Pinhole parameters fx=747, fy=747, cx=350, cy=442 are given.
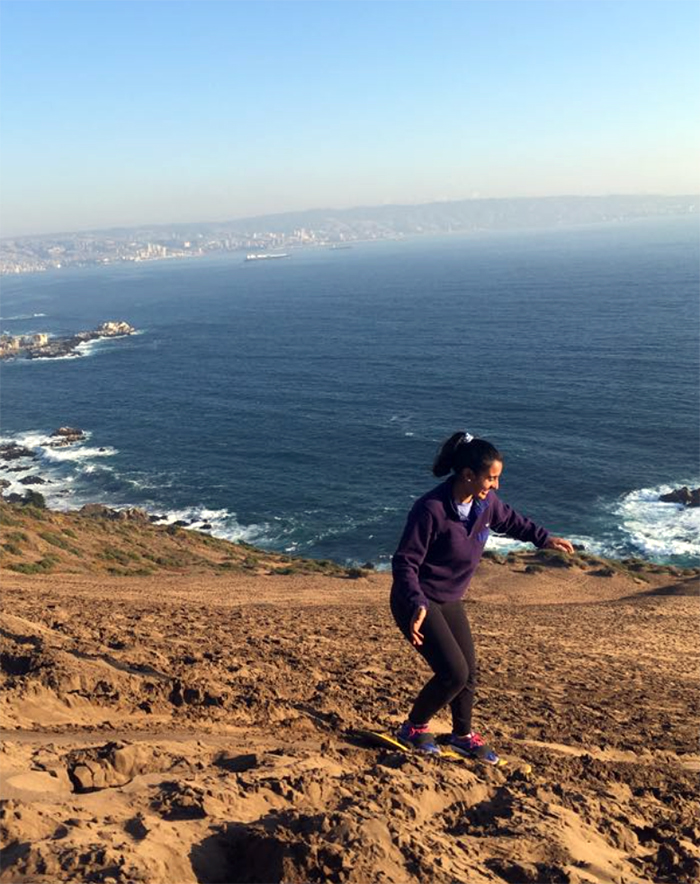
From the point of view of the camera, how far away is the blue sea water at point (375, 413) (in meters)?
39.7

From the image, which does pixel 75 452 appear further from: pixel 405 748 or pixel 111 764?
pixel 111 764

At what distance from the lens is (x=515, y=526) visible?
20.1 ft

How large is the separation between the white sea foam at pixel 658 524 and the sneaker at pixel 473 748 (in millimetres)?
30926

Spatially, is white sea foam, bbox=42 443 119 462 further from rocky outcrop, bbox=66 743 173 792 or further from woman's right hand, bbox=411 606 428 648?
woman's right hand, bbox=411 606 428 648

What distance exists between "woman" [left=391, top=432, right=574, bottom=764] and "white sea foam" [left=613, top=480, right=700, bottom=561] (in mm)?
31133

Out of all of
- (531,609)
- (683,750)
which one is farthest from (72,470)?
(683,750)

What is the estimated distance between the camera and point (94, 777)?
4.61 metres

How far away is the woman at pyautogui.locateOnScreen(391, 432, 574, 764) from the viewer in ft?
17.9

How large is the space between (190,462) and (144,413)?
50.7ft

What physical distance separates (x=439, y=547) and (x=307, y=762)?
1.80 meters

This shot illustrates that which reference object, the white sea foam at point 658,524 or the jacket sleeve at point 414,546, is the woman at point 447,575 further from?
the white sea foam at point 658,524

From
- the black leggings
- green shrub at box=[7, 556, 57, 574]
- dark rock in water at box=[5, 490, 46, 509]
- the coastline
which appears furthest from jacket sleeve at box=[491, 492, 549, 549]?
dark rock in water at box=[5, 490, 46, 509]

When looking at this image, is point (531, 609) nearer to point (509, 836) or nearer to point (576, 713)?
point (576, 713)

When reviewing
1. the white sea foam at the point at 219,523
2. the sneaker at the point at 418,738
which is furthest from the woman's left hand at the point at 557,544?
the white sea foam at the point at 219,523
